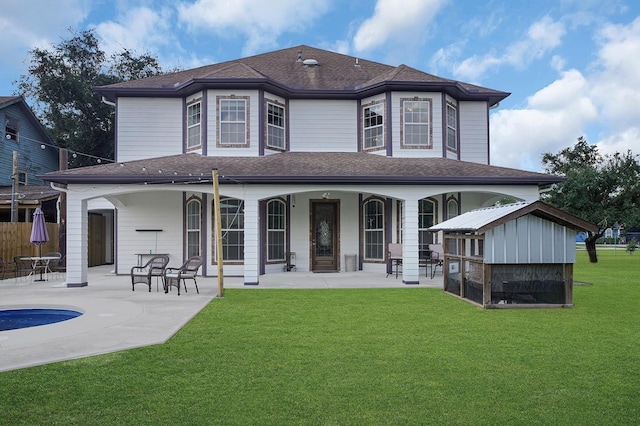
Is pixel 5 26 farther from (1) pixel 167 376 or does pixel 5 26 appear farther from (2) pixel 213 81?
(1) pixel 167 376

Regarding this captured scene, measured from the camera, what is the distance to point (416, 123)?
14.8 m

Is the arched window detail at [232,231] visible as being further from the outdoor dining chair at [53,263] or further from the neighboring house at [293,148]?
the outdoor dining chair at [53,263]

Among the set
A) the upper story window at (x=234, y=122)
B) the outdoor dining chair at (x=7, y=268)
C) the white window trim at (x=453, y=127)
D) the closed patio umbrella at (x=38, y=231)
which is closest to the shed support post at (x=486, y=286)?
the white window trim at (x=453, y=127)

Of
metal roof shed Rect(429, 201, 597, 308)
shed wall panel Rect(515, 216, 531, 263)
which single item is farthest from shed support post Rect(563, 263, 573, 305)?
shed wall panel Rect(515, 216, 531, 263)

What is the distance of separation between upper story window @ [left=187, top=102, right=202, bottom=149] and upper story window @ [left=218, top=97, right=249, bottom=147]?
87cm

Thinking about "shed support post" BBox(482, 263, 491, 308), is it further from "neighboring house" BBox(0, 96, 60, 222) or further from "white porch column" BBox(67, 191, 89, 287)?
"neighboring house" BBox(0, 96, 60, 222)

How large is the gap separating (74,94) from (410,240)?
2493 centimetres

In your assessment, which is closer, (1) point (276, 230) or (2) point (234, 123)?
(2) point (234, 123)

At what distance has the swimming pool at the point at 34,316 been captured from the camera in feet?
27.4

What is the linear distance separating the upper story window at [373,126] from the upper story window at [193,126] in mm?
5607

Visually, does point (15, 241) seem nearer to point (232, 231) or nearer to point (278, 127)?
point (232, 231)

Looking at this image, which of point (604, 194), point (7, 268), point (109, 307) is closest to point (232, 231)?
point (109, 307)

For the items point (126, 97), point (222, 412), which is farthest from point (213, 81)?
point (222, 412)

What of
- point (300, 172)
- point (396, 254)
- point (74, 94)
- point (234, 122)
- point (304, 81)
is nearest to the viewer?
point (300, 172)
